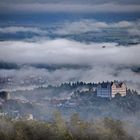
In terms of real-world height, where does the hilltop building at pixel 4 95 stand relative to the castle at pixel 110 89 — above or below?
below

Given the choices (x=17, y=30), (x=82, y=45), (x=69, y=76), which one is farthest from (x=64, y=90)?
(x=17, y=30)

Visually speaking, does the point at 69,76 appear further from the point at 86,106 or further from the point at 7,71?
the point at 7,71

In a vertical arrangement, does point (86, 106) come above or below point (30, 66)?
below

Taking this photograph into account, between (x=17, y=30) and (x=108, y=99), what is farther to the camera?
(x=17, y=30)

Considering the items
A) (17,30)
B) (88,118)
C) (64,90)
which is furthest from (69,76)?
(17,30)

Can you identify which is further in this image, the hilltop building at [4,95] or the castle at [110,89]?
the hilltop building at [4,95]

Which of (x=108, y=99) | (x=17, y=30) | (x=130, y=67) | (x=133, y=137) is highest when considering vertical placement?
(x=17, y=30)

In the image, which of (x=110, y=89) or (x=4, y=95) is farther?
(x=4, y=95)

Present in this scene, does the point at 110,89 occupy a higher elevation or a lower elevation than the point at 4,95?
higher
